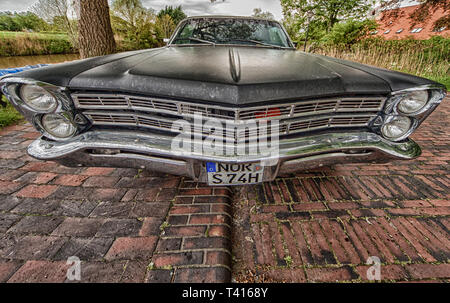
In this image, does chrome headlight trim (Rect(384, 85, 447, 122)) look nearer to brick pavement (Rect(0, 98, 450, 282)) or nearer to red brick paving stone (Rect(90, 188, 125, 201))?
brick pavement (Rect(0, 98, 450, 282))

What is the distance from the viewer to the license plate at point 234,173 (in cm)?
137

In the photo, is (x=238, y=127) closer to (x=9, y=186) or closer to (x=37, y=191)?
(x=37, y=191)

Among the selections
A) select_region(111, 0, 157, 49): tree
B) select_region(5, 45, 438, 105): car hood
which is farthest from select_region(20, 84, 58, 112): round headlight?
select_region(111, 0, 157, 49): tree

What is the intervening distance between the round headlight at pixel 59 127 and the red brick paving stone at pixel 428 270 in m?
2.48

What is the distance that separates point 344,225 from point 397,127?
2.83ft

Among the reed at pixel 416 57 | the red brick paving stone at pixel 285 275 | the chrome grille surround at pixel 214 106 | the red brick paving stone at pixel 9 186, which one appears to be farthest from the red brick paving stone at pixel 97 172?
the reed at pixel 416 57

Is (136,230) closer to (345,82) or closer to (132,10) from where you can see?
(345,82)

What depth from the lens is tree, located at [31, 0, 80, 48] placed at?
1059cm

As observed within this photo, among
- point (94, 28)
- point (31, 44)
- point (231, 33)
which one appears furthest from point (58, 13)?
point (231, 33)

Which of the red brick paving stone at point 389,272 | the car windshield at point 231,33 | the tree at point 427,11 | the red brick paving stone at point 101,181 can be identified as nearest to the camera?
the red brick paving stone at point 389,272

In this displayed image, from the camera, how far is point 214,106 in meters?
1.23

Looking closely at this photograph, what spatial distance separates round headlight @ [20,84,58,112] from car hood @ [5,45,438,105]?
0.10 metres

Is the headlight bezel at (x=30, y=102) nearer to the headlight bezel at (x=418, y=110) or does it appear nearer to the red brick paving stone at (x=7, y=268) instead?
the red brick paving stone at (x=7, y=268)
